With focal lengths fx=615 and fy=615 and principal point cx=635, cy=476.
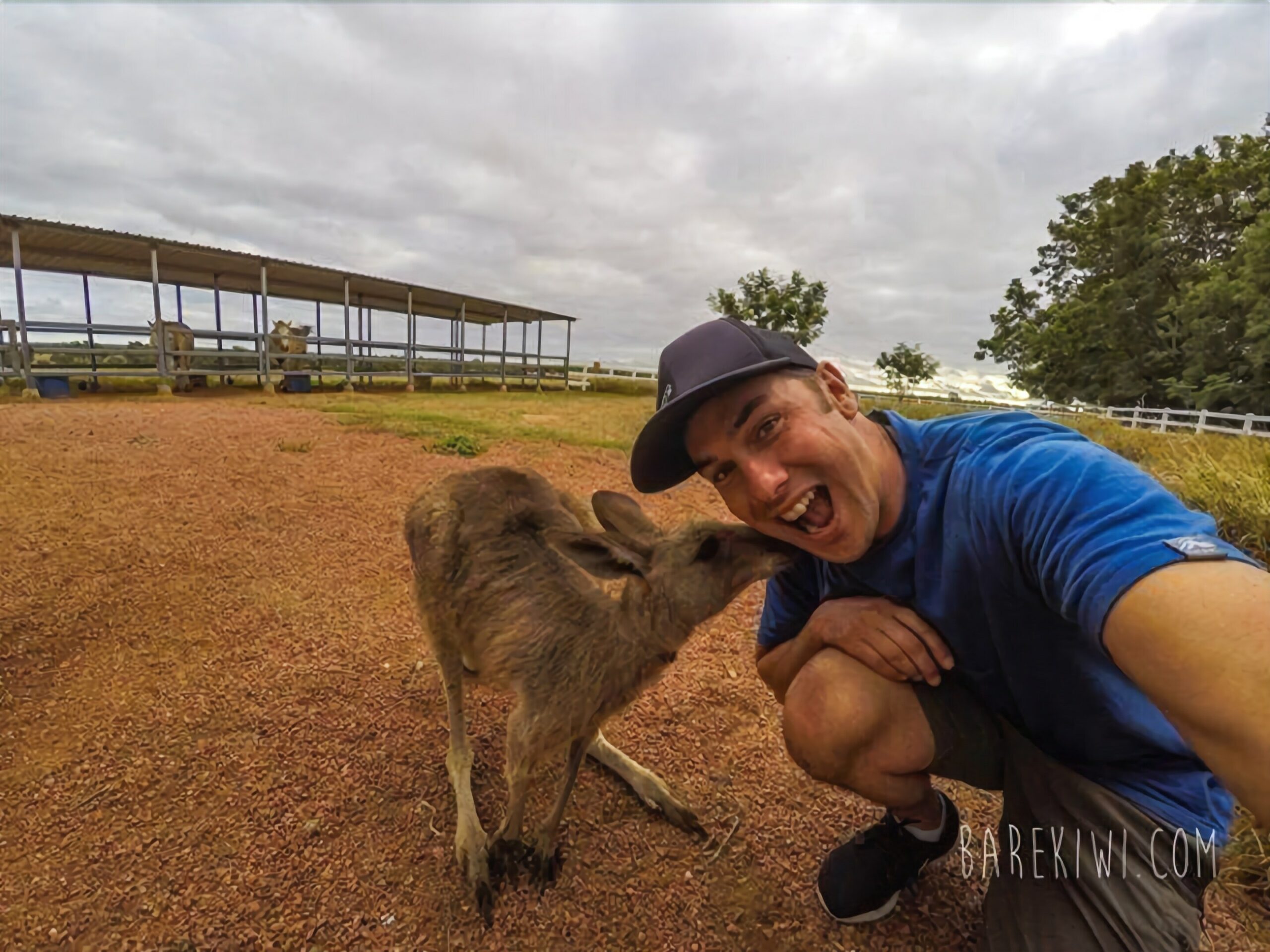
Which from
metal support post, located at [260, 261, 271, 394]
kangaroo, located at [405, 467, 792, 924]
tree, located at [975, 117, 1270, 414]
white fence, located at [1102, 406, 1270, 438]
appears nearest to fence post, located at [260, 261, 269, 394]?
metal support post, located at [260, 261, 271, 394]

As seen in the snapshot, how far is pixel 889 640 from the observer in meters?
1.87

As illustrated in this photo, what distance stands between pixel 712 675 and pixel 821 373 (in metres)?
2.33

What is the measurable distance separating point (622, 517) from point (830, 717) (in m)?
1.19

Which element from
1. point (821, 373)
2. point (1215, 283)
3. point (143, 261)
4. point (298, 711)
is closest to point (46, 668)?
point (298, 711)

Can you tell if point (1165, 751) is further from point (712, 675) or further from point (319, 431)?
point (319, 431)

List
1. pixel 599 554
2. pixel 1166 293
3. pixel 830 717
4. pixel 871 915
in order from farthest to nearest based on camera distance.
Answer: pixel 1166 293, pixel 599 554, pixel 871 915, pixel 830 717

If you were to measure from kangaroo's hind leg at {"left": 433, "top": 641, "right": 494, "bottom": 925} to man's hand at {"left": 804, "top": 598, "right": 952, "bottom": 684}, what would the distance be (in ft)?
5.00

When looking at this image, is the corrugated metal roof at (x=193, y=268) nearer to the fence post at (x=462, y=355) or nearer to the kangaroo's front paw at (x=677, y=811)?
the fence post at (x=462, y=355)

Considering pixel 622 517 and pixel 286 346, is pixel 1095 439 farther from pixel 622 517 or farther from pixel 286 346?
pixel 286 346

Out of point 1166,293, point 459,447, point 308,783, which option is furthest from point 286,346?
point 1166,293

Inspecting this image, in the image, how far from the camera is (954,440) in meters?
1.82

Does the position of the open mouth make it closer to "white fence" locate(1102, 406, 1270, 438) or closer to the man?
the man

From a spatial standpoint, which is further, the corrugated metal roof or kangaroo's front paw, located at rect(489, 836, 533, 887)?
the corrugated metal roof

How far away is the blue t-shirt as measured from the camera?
1212 mm
